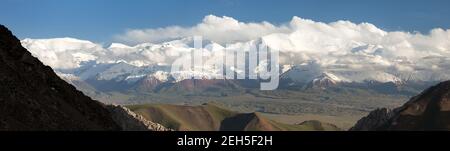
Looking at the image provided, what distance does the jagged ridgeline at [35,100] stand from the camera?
82.0 meters

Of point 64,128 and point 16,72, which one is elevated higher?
point 16,72

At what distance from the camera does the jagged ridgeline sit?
82000 millimetres

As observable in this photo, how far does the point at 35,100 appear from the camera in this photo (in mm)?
90188

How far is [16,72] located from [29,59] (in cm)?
1323
